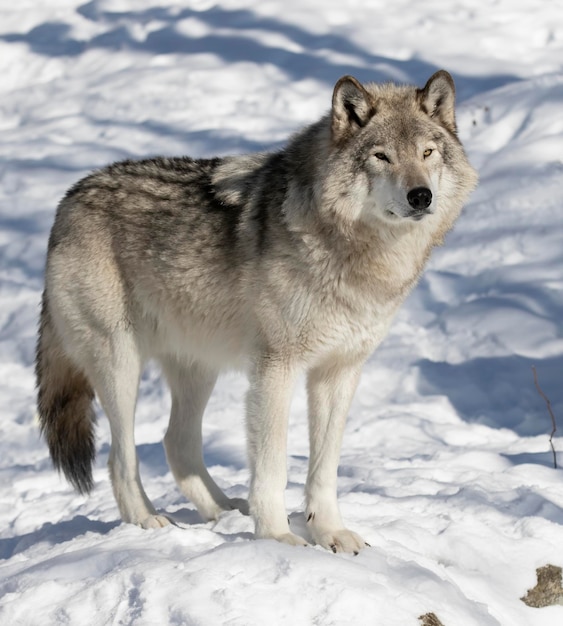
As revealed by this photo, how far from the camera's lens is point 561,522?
4.32 meters

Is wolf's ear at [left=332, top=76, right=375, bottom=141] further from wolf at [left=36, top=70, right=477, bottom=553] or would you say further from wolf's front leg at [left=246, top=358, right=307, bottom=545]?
wolf's front leg at [left=246, top=358, right=307, bottom=545]

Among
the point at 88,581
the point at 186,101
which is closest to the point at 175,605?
the point at 88,581

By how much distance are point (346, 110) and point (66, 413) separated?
6.62 ft

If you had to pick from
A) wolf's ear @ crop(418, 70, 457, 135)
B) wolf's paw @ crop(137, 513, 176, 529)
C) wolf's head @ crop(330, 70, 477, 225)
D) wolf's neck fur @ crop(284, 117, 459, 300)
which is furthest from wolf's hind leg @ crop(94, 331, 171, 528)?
wolf's ear @ crop(418, 70, 457, 135)

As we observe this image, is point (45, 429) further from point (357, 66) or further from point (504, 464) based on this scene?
point (357, 66)

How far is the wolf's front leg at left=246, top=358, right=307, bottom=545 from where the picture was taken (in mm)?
3754

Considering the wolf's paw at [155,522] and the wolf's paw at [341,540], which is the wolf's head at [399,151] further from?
the wolf's paw at [155,522]

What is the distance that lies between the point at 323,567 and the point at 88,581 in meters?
0.76

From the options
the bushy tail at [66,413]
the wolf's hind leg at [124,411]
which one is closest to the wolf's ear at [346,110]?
the wolf's hind leg at [124,411]

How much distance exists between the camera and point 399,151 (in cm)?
364

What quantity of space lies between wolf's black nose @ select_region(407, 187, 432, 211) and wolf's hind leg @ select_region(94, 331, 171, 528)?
60.5 inches

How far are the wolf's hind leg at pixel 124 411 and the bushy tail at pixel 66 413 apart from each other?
1.08 ft

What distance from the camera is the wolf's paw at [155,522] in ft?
13.6

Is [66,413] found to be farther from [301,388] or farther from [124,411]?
[301,388]
